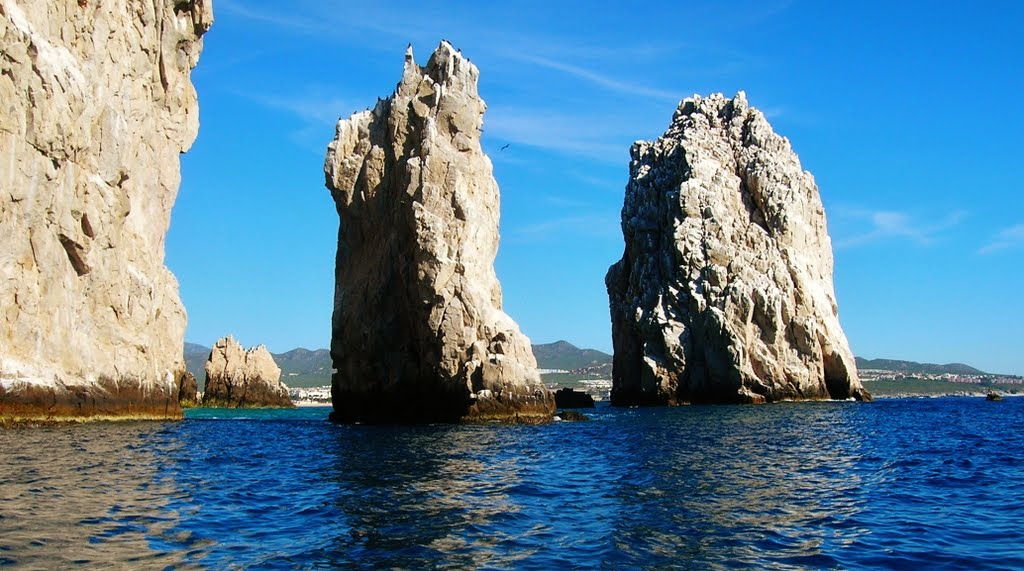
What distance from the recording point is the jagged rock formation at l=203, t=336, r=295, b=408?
3620 inches

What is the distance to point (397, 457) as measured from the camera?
25234mm

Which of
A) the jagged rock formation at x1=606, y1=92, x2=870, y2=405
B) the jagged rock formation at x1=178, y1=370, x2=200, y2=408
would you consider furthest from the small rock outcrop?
the jagged rock formation at x1=178, y1=370, x2=200, y2=408

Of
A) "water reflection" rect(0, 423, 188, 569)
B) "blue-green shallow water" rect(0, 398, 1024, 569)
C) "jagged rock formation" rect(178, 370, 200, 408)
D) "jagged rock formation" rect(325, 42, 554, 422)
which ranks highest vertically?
"jagged rock formation" rect(325, 42, 554, 422)

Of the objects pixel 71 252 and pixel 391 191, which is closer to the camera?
pixel 71 252

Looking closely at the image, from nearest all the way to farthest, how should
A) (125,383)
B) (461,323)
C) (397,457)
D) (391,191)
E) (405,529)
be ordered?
(405,529) < (397,457) < (125,383) < (461,323) < (391,191)

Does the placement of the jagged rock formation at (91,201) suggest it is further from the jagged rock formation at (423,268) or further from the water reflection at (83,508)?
the jagged rock formation at (423,268)

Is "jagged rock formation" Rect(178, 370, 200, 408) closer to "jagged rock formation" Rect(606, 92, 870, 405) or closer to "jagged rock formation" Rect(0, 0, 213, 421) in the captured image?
"jagged rock formation" Rect(606, 92, 870, 405)

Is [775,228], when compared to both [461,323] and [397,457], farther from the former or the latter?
[397,457]

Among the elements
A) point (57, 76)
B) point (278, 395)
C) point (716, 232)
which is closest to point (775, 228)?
point (716, 232)

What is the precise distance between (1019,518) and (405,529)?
10.7 metres

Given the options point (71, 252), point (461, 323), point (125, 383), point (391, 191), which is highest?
point (391, 191)

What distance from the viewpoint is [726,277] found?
7575 centimetres

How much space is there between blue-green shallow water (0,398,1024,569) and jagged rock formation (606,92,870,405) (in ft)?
141

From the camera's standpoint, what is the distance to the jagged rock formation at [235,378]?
302ft
